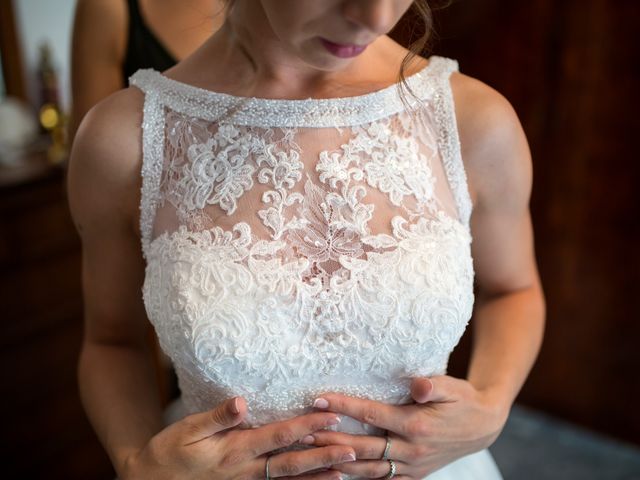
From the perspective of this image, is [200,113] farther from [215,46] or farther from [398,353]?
[398,353]

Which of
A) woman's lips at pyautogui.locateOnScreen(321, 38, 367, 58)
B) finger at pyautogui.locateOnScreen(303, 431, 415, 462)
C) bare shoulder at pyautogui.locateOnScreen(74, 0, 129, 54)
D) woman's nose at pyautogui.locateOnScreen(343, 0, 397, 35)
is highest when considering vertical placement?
bare shoulder at pyautogui.locateOnScreen(74, 0, 129, 54)

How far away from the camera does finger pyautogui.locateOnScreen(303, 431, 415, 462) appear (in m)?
0.95

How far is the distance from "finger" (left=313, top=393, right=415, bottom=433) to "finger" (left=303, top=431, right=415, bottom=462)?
0.02 m

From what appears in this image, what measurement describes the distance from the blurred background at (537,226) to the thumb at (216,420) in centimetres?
152

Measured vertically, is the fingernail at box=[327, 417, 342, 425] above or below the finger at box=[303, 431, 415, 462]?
above

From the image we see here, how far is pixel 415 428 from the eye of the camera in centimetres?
96

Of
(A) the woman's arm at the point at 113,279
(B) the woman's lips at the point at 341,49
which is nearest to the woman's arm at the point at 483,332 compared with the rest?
(B) the woman's lips at the point at 341,49

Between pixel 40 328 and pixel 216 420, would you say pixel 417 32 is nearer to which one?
pixel 216 420

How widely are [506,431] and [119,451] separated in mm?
2041

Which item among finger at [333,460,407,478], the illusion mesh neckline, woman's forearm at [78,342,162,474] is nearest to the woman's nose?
the illusion mesh neckline

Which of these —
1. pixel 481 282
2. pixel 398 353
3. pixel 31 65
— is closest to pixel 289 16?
pixel 398 353

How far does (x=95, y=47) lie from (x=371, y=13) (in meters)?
0.79

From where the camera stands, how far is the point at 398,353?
96cm

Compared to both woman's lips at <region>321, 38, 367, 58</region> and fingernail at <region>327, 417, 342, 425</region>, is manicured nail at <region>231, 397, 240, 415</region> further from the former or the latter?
woman's lips at <region>321, 38, 367, 58</region>
